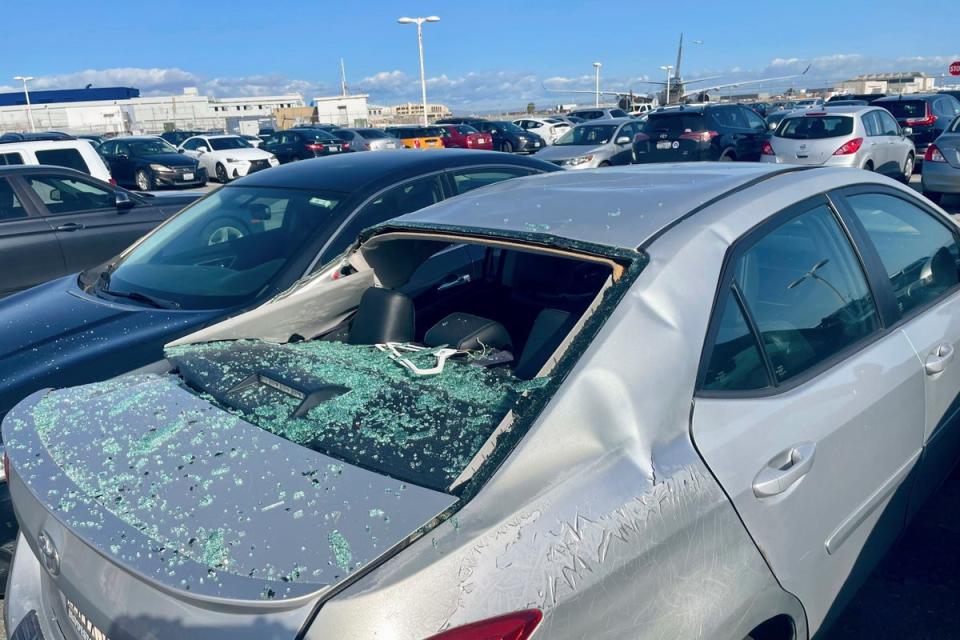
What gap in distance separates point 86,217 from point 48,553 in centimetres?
608

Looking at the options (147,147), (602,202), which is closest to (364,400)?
(602,202)

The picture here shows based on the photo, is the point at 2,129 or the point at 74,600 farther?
the point at 2,129

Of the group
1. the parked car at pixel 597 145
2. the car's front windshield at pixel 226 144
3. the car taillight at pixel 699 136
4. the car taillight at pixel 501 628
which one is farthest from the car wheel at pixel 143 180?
the car taillight at pixel 501 628

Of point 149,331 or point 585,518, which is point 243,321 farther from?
point 585,518

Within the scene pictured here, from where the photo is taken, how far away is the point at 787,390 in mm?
1933

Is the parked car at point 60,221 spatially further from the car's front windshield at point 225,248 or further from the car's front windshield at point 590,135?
the car's front windshield at point 590,135

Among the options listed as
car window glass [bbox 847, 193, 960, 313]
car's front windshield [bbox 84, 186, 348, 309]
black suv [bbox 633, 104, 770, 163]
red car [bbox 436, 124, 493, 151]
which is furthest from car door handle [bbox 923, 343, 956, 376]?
red car [bbox 436, 124, 493, 151]

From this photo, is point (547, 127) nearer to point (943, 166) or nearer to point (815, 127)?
point (815, 127)

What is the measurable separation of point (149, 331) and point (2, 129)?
248 feet

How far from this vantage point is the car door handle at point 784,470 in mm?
1738

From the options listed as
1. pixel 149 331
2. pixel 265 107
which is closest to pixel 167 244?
pixel 149 331

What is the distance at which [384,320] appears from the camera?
265 cm

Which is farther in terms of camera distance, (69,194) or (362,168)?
(69,194)

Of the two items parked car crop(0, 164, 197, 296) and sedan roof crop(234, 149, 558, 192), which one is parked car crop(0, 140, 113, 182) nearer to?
parked car crop(0, 164, 197, 296)
